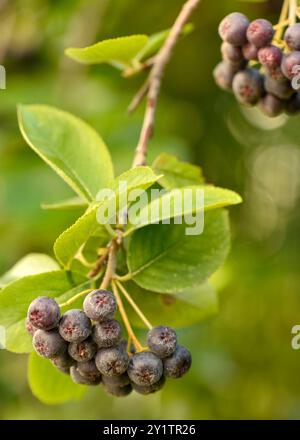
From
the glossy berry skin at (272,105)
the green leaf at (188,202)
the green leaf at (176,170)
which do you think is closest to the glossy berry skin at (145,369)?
the green leaf at (188,202)

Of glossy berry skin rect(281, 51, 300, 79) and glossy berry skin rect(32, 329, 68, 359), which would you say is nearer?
glossy berry skin rect(32, 329, 68, 359)

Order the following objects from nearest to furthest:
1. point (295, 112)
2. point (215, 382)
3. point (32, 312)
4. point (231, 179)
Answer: point (32, 312), point (295, 112), point (215, 382), point (231, 179)

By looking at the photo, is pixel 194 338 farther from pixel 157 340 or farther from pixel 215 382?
pixel 157 340

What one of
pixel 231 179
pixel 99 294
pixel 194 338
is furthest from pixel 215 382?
pixel 99 294

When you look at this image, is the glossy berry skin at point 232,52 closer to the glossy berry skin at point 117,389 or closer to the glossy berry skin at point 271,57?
the glossy berry skin at point 271,57

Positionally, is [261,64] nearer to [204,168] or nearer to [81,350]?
[81,350]

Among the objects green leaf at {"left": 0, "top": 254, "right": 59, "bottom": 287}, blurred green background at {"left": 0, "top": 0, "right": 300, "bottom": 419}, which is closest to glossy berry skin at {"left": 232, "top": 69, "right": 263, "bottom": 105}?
green leaf at {"left": 0, "top": 254, "right": 59, "bottom": 287}

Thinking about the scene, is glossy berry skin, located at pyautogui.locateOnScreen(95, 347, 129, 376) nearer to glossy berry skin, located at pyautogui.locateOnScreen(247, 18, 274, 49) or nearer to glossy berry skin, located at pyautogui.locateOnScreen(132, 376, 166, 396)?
glossy berry skin, located at pyautogui.locateOnScreen(132, 376, 166, 396)
